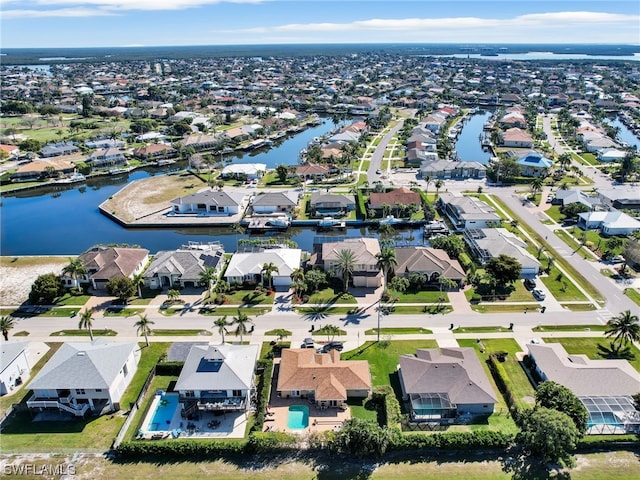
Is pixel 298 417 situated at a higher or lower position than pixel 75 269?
lower

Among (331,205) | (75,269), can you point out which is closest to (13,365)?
(75,269)

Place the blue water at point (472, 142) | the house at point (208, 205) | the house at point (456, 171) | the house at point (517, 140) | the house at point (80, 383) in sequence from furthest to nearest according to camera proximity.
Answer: the house at point (517, 140) < the blue water at point (472, 142) < the house at point (456, 171) < the house at point (208, 205) < the house at point (80, 383)

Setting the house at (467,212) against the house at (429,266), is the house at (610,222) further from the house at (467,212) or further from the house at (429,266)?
the house at (429,266)

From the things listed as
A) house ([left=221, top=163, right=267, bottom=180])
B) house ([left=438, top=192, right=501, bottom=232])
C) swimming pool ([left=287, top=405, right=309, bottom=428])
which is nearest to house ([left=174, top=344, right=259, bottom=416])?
swimming pool ([left=287, top=405, right=309, bottom=428])

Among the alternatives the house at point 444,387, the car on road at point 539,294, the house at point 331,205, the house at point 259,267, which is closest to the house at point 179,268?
the house at point 259,267

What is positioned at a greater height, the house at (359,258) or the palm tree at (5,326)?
the house at (359,258)

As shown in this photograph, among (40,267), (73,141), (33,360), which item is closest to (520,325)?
(33,360)

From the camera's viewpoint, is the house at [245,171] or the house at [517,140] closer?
the house at [245,171]

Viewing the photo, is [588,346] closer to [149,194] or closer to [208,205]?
[208,205]
